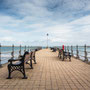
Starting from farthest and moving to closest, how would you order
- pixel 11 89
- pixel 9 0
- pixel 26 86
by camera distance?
pixel 9 0, pixel 26 86, pixel 11 89

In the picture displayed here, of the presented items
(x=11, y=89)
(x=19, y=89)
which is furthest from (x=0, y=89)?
(x=19, y=89)

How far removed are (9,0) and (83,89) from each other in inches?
327

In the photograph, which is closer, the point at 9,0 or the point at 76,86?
the point at 76,86

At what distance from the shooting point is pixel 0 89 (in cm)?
359

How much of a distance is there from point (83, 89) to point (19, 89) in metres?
2.06

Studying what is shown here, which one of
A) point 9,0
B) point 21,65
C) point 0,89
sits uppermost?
point 9,0

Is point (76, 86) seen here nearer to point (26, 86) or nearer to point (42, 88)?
point (42, 88)

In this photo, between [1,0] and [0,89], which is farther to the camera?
[1,0]

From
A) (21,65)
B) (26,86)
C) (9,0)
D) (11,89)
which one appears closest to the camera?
(11,89)

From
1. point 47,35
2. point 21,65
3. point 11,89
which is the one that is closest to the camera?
point 11,89

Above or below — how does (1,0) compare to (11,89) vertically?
above

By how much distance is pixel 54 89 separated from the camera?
11.8 ft

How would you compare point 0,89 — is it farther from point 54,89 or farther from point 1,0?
point 1,0

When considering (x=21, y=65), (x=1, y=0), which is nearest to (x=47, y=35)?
(x=1, y=0)
